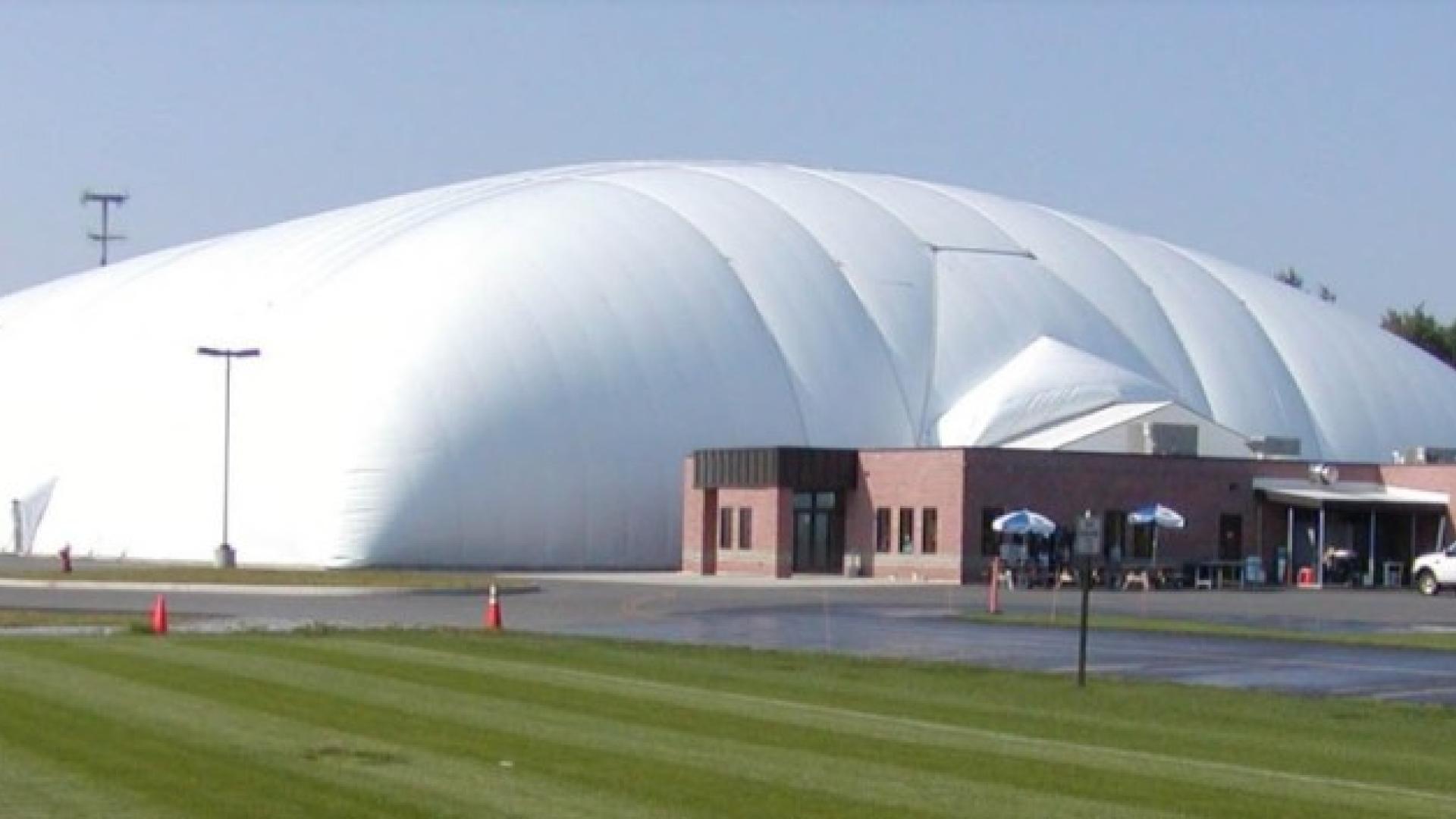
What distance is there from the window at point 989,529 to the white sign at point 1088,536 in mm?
44895

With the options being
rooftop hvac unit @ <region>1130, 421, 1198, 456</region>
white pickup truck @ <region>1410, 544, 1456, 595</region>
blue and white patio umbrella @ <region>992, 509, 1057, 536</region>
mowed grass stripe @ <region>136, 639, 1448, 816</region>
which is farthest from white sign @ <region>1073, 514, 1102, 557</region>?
rooftop hvac unit @ <region>1130, 421, 1198, 456</region>

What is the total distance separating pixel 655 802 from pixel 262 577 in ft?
154

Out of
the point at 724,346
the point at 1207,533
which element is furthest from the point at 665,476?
the point at 1207,533

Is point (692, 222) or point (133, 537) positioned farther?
point (692, 222)

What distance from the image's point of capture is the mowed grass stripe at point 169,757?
15.3 meters

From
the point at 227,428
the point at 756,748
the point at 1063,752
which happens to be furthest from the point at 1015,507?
the point at 756,748

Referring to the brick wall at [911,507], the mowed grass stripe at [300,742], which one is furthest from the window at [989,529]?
the mowed grass stripe at [300,742]

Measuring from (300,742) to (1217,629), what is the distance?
26.4 m

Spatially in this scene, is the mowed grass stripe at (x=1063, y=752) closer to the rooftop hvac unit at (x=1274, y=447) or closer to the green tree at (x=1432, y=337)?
the rooftop hvac unit at (x=1274, y=447)

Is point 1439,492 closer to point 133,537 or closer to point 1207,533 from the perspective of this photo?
point 1207,533

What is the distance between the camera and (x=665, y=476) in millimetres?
77688

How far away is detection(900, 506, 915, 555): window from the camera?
7294 centimetres

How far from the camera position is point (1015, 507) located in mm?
71750

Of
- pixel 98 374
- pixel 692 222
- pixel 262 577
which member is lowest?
pixel 262 577
